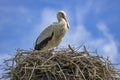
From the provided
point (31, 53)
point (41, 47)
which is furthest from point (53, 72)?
point (41, 47)

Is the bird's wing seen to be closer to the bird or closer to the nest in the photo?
the bird

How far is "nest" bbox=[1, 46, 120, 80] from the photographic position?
924 cm

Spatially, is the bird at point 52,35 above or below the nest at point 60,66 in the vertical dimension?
above

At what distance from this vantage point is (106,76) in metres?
9.59

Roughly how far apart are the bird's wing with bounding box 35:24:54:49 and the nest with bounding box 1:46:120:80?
9.34 feet

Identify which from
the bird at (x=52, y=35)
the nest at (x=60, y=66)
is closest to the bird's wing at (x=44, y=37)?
the bird at (x=52, y=35)

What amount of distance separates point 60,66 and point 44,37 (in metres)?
3.51

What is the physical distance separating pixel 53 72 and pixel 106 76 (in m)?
1.07

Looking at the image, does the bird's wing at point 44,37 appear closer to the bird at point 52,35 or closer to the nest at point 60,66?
the bird at point 52,35

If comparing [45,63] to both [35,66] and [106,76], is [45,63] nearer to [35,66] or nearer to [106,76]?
[35,66]

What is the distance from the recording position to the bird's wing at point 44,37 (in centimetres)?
1277

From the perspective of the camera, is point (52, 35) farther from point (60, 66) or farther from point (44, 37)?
point (60, 66)

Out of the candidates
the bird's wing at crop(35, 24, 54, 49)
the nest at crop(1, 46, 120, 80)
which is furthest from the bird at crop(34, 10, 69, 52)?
the nest at crop(1, 46, 120, 80)

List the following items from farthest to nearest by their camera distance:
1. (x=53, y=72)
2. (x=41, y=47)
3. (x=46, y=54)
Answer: (x=41, y=47) → (x=46, y=54) → (x=53, y=72)
